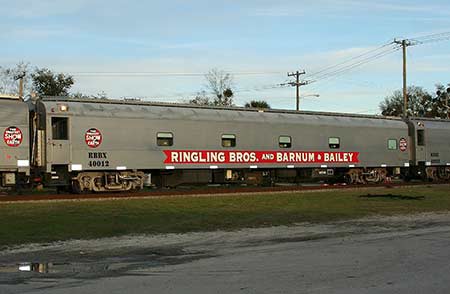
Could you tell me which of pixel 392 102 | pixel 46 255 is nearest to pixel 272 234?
pixel 46 255

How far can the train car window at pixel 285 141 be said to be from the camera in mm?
27797

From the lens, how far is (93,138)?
2245cm

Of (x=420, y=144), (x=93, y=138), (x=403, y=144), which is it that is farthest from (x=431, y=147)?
(x=93, y=138)

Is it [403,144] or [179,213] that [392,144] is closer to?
[403,144]

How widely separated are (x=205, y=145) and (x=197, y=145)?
1.44 ft

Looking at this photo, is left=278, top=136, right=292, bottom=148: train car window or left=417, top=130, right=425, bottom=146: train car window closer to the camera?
left=278, top=136, right=292, bottom=148: train car window

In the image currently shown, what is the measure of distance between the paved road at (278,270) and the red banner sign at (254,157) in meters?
13.0

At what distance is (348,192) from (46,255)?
54.9ft

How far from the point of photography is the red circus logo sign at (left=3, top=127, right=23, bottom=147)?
21.0 m

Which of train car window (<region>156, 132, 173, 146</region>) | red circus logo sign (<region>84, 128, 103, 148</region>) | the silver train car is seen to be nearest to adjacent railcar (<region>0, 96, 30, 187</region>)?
the silver train car

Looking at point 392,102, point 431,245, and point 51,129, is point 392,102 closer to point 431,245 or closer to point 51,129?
point 51,129

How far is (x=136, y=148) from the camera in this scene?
76.9 feet

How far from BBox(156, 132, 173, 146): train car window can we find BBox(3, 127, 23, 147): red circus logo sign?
18.1 feet

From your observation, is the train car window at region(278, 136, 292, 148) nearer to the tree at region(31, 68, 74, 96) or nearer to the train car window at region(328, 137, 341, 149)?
the train car window at region(328, 137, 341, 149)
